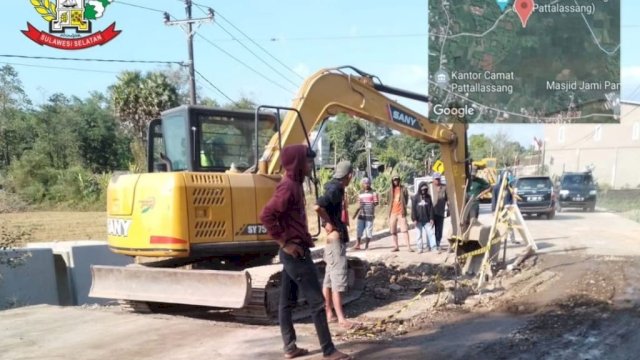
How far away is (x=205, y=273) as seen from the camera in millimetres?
6984

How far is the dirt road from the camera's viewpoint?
216 inches

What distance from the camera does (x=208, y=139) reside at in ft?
25.8

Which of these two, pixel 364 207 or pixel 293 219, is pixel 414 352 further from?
pixel 364 207

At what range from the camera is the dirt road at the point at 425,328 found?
5.48 m

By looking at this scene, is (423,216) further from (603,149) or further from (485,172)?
(603,149)

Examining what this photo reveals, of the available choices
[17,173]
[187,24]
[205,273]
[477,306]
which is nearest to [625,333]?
[477,306]

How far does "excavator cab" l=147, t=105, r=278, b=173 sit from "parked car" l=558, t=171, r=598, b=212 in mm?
21957

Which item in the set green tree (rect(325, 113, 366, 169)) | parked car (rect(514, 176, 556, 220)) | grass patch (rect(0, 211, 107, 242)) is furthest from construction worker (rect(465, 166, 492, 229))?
green tree (rect(325, 113, 366, 169))

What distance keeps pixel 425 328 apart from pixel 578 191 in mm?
22673

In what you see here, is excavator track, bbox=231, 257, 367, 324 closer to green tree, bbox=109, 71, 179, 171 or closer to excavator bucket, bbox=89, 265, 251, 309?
excavator bucket, bbox=89, 265, 251, 309

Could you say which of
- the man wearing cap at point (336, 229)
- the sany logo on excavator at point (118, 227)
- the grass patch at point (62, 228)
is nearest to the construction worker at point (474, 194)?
the man wearing cap at point (336, 229)
